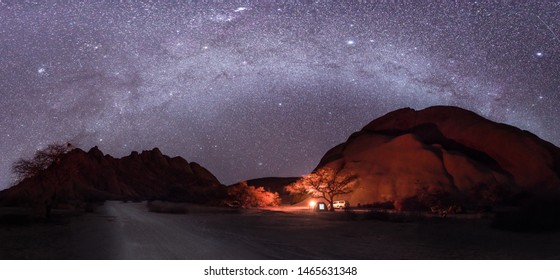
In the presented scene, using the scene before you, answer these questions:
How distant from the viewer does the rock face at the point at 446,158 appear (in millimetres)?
80750

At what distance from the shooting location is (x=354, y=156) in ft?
325

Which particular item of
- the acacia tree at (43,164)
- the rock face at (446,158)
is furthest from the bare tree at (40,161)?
the rock face at (446,158)

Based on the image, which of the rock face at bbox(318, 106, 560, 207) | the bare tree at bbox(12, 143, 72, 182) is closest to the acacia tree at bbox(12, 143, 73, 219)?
the bare tree at bbox(12, 143, 72, 182)

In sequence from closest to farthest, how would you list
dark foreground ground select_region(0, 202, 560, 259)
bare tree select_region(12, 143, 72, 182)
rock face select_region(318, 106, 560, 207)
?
dark foreground ground select_region(0, 202, 560, 259)
bare tree select_region(12, 143, 72, 182)
rock face select_region(318, 106, 560, 207)

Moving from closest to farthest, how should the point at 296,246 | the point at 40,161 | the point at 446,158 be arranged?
1. the point at 296,246
2. the point at 40,161
3. the point at 446,158

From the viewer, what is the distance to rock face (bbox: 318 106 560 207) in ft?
265

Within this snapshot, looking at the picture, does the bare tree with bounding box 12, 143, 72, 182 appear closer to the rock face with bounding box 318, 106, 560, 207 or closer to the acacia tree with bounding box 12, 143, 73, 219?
the acacia tree with bounding box 12, 143, 73, 219

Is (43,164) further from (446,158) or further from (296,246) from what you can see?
(446,158)

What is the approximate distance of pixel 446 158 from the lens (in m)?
88.8

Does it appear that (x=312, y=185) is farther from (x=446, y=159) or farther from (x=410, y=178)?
(x=446, y=159)

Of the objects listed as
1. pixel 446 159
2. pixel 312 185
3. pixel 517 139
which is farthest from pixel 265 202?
pixel 517 139

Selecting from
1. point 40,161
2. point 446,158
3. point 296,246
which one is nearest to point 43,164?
point 40,161

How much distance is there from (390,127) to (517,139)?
95.1ft

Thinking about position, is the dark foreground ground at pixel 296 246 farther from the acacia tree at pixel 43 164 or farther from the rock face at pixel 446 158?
the rock face at pixel 446 158
